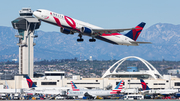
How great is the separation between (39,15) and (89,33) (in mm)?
13627

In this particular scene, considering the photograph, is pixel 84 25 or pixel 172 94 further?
pixel 172 94

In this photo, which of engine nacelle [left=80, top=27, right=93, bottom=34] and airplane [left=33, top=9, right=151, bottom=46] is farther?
engine nacelle [left=80, top=27, right=93, bottom=34]

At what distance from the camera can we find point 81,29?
95062mm

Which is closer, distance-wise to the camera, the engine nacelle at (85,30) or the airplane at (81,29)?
the airplane at (81,29)

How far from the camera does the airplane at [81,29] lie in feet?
296

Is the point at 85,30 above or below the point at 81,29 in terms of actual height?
below

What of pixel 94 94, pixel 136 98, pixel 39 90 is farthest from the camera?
pixel 39 90

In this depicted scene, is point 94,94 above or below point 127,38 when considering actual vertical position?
below

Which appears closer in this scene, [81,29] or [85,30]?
[85,30]

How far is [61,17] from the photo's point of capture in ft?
299

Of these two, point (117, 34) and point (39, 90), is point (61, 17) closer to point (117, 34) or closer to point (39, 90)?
point (117, 34)

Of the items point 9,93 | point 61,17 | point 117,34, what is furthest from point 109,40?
point 9,93

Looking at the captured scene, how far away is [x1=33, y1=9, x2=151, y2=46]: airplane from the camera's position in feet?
296

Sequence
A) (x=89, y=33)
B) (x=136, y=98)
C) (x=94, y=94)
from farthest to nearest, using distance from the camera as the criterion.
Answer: (x=94, y=94)
(x=136, y=98)
(x=89, y=33)
